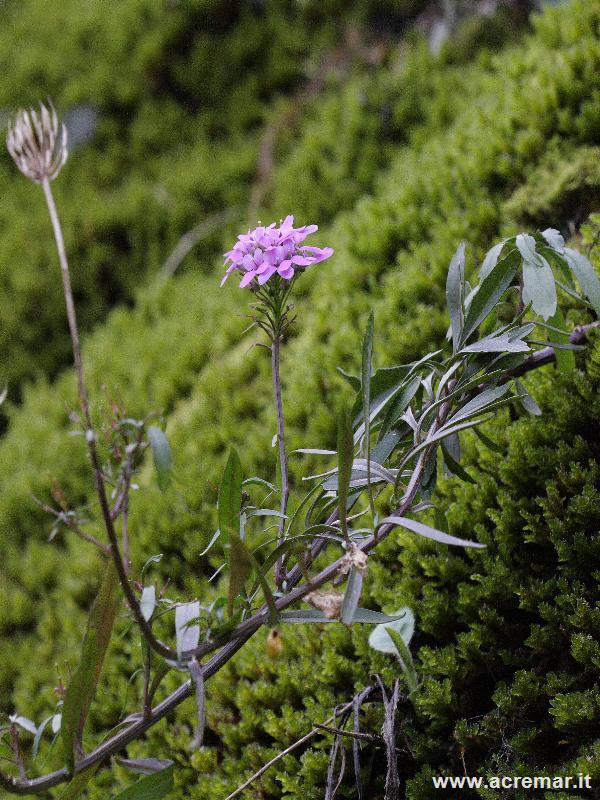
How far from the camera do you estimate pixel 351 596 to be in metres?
1.02

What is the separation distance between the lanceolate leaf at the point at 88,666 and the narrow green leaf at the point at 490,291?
0.76 meters

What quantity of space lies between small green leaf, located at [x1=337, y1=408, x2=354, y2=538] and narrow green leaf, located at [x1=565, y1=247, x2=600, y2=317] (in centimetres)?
56

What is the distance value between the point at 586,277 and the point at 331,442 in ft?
3.22

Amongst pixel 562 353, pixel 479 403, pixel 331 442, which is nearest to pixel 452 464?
pixel 479 403

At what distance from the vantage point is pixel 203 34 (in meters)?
4.54

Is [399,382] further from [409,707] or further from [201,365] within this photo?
[201,365]

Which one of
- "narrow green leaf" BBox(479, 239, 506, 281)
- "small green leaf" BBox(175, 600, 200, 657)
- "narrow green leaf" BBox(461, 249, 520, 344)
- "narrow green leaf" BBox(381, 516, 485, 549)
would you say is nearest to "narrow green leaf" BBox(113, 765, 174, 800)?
"small green leaf" BBox(175, 600, 200, 657)

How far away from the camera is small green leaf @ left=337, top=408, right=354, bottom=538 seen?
1006mm

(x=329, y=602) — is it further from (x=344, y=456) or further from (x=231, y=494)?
(x=344, y=456)

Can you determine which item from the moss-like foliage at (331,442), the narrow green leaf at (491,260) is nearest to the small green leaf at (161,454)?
the moss-like foliage at (331,442)

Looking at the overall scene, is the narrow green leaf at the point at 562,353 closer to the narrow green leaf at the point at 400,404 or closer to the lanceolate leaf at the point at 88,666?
the narrow green leaf at the point at 400,404

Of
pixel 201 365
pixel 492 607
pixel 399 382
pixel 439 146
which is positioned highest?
pixel 439 146

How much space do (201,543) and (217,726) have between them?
63 cm

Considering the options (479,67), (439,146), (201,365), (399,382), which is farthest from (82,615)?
(479,67)
